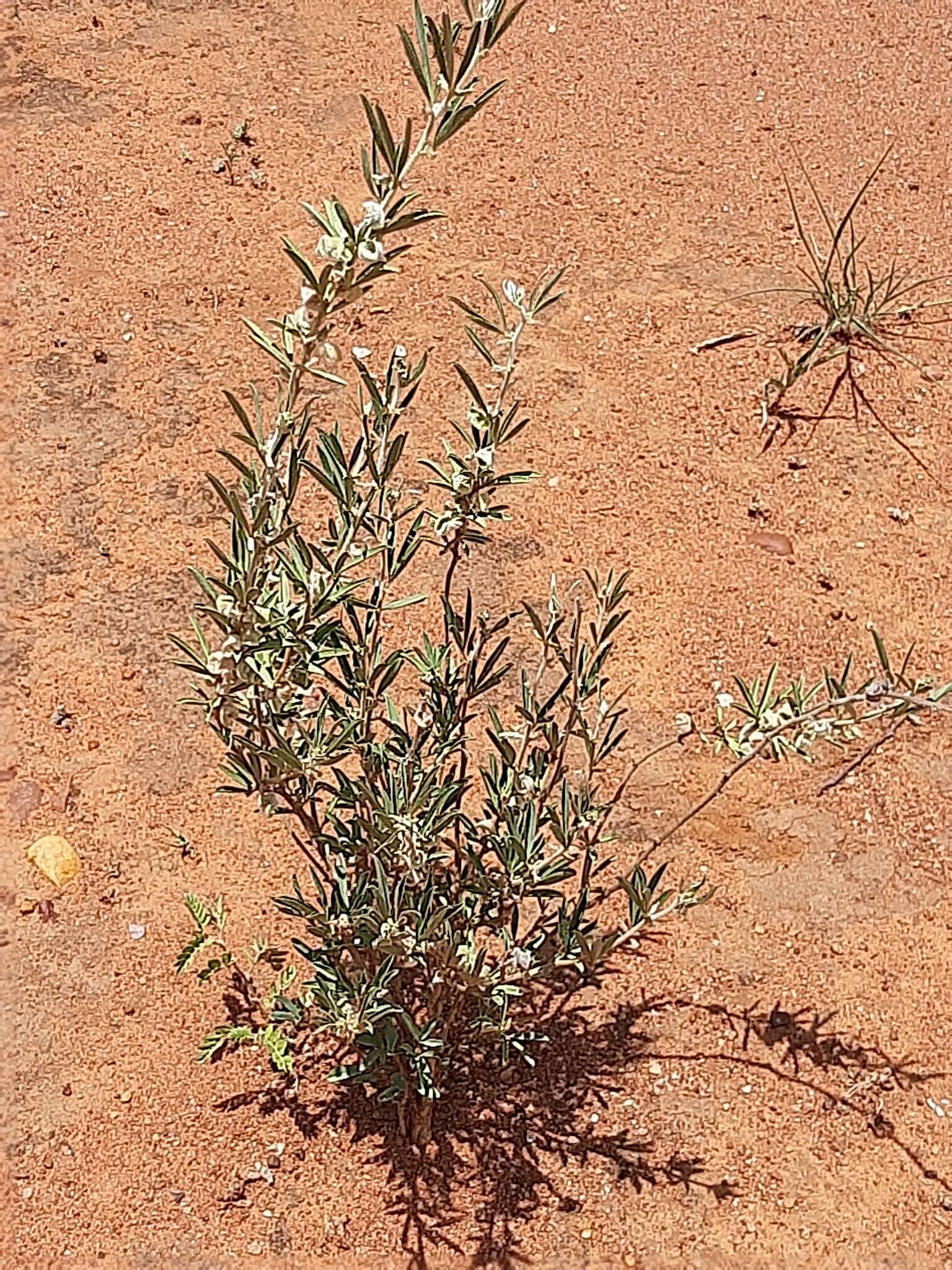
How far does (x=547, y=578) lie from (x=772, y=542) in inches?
24.0

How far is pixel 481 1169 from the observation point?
2717mm

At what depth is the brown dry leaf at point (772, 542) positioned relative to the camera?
3895 mm

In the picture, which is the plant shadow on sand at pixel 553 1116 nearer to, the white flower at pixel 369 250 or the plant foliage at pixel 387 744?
the plant foliage at pixel 387 744

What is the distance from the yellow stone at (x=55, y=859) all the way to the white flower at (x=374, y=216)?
1.95 metres

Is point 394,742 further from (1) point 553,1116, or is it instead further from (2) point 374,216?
(2) point 374,216

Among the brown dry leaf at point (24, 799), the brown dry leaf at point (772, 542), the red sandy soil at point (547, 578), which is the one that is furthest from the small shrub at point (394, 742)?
the brown dry leaf at point (772, 542)

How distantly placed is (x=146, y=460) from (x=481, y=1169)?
224cm

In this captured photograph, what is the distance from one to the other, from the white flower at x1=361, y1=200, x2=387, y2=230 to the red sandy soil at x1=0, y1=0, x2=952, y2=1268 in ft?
5.79

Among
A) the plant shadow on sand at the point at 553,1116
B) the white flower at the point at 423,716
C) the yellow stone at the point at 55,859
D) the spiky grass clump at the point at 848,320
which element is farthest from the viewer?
the spiky grass clump at the point at 848,320

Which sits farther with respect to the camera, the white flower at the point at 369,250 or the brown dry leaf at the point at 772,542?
the brown dry leaf at the point at 772,542

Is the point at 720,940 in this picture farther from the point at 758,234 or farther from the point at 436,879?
the point at 758,234

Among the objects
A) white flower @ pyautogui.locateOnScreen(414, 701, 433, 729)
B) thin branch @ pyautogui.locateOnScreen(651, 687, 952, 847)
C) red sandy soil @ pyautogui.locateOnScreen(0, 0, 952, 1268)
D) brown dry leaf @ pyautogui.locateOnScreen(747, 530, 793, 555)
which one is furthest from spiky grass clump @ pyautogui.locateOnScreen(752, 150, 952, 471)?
thin branch @ pyautogui.locateOnScreen(651, 687, 952, 847)

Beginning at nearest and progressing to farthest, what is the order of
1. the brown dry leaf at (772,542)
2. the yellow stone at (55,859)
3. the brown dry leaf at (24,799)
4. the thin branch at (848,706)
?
the thin branch at (848,706) → the yellow stone at (55,859) → the brown dry leaf at (24,799) → the brown dry leaf at (772,542)

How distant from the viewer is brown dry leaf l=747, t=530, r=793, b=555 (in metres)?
3.89
